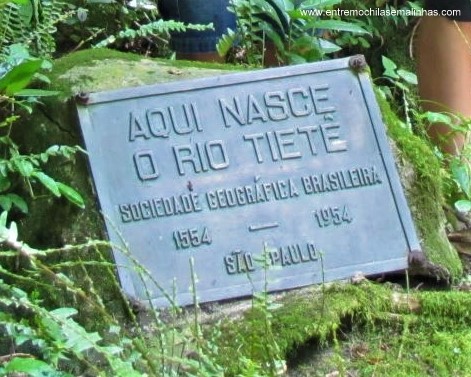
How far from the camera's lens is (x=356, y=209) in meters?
2.76

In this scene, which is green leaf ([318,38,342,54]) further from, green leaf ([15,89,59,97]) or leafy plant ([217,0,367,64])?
green leaf ([15,89,59,97])

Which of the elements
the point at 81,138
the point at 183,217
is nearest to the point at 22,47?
the point at 81,138

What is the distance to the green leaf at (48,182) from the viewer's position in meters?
2.43

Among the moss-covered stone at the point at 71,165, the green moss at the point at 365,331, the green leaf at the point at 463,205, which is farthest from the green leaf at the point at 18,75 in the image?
the green leaf at the point at 463,205

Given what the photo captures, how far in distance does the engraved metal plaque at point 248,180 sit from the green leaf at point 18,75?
18 cm

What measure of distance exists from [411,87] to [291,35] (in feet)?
4.97

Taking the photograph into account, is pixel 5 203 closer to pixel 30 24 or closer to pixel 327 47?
pixel 30 24

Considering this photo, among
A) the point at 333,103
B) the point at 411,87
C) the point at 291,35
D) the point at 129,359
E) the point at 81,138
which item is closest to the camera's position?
the point at 129,359

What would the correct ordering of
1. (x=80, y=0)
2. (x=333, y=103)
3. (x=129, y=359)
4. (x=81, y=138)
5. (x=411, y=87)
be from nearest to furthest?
(x=129, y=359)
(x=81, y=138)
(x=333, y=103)
(x=80, y=0)
(x=411, y=87)

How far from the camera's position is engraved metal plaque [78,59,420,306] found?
2.60 meters

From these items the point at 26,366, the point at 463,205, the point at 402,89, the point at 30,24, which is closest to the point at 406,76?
the point at 402,89

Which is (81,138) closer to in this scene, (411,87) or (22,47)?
(22,47)

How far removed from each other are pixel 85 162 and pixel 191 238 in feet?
1.21

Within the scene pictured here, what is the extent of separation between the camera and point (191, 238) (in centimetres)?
261
